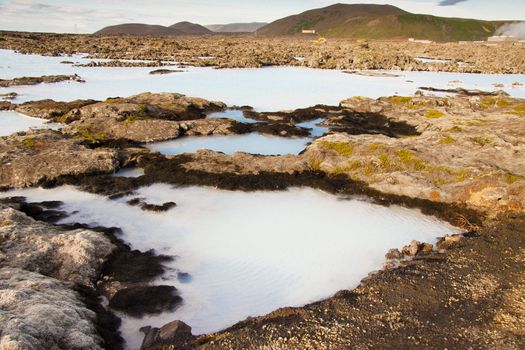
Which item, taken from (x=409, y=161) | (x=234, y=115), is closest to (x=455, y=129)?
(x=409, y=161)

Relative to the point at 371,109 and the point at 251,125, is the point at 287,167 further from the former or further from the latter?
the point at 371,109

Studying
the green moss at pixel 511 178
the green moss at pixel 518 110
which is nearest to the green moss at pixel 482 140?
the green moss at pixel 511 178

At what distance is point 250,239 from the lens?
44.9ft

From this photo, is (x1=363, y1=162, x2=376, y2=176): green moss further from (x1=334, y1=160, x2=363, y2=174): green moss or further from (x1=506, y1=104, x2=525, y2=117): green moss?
(x1=506, y1=104, x2=525, y2=117): green moss

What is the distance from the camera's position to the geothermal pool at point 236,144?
2386 centimetres

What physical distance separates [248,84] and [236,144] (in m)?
26.6

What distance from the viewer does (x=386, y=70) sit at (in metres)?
71.4

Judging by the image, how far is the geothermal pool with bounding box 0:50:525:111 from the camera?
40500 millimetres

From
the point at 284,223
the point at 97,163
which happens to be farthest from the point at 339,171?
the point at 97,163

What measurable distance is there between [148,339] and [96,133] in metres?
19.5

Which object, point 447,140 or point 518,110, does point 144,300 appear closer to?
point 447,140

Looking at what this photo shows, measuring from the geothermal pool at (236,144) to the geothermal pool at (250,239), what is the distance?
642 cm

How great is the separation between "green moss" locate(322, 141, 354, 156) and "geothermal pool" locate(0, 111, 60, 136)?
1957cm

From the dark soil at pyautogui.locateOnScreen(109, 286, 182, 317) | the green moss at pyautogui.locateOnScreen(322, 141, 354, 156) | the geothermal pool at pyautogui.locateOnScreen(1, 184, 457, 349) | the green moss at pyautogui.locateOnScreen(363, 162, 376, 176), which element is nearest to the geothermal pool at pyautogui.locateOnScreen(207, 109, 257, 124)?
the green moss at pyautogui.locateOnScreen(322, 141, 354, 156)
